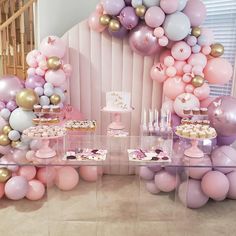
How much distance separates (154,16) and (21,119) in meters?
1.49

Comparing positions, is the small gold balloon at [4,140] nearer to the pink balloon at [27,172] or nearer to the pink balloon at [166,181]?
the pink balloon at [27,172]

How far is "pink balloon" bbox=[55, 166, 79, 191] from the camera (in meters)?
→ 2.56

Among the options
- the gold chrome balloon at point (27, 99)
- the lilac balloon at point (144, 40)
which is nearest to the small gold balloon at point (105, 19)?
the lilac balloon at point (144, 40)

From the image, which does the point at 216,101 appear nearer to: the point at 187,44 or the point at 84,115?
the point at 187,44

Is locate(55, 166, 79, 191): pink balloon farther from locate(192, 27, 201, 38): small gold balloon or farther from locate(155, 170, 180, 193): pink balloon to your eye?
locate(192, 27, 201, 38): small gold balloon

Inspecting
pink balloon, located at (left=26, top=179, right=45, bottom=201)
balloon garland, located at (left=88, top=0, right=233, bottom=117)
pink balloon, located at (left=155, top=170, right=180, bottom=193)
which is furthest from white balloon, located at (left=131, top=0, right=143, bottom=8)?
pink balloon, located at (left=26, top=179, right=45, bottom=201)

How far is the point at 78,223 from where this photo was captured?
246 cm

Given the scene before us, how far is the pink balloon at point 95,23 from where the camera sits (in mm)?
2836

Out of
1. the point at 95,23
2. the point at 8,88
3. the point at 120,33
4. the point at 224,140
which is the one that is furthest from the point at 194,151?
the point at 8,88

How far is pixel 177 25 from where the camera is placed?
252 cm

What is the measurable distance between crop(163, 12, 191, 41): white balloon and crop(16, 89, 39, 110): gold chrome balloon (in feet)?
4.35

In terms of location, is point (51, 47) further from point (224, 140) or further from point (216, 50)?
point (224, 140)

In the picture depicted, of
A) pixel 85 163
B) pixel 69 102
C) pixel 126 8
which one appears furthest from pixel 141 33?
pixel 85 163

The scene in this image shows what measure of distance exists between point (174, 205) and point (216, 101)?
3.41ft
